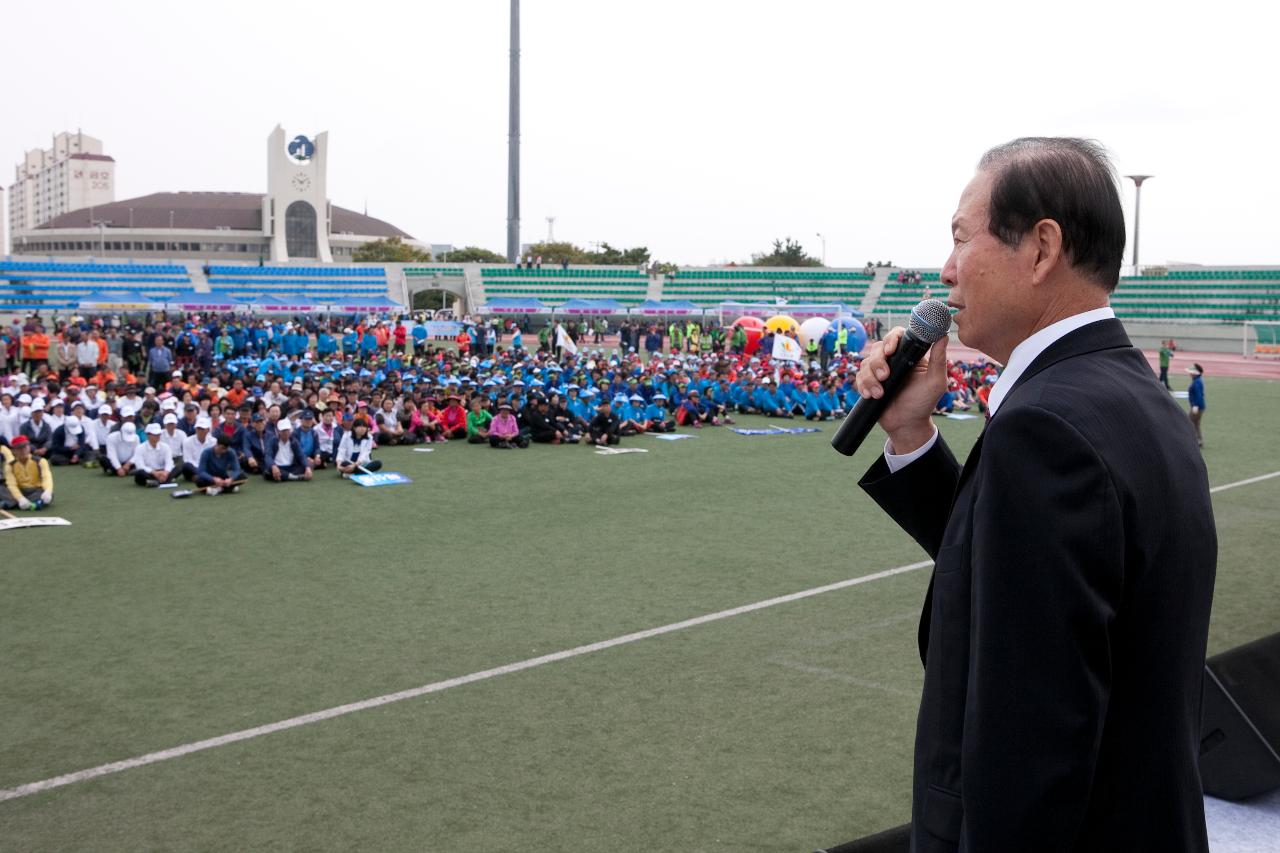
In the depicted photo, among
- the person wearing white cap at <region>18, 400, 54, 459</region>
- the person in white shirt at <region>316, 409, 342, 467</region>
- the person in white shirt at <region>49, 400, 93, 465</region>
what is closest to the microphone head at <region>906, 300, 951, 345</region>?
→ the person in white shirt at <region>316, 409, 342, 467</region>

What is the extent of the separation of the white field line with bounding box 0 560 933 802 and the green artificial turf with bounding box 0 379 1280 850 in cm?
8

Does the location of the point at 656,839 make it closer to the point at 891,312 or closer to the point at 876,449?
the point at 876,449

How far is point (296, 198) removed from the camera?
74.4 meters

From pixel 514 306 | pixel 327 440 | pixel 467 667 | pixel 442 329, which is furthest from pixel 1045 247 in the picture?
pixel 514 306

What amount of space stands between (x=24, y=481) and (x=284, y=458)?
287 centimetres

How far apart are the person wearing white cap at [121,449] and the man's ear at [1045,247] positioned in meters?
13.3

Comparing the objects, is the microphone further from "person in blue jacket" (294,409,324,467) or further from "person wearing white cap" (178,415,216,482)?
"person in blue jacket" (294,409,324,467)

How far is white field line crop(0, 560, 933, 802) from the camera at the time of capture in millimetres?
4906

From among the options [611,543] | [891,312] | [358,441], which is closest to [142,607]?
[611,543]

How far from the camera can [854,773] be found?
4.99m

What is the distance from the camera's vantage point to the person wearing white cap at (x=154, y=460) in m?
12.6

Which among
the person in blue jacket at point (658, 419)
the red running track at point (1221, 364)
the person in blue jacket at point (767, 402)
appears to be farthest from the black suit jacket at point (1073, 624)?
the red running track at point (1221, 364)

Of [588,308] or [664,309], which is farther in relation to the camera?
[664,309]

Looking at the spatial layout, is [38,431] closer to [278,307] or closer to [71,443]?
[71,443]
